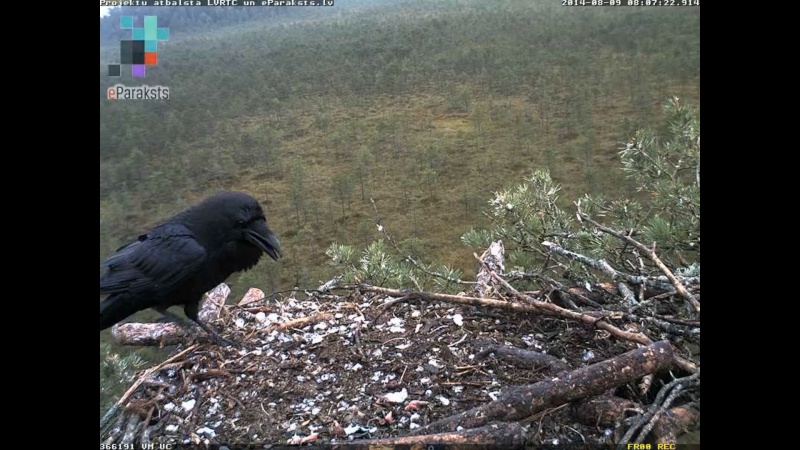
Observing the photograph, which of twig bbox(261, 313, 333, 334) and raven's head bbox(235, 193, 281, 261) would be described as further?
raven's head bbox(235, 193, 281, 261)

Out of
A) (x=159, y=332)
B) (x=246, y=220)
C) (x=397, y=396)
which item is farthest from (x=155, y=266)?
(x=397, y=396)

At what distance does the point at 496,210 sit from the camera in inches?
84.4

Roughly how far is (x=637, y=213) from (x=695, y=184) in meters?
0.36

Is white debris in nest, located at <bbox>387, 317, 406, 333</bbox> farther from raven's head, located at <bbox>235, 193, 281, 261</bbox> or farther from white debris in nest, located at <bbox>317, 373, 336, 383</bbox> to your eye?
raven's head, located at <bbox>235, 193, 281, 261</bbox>

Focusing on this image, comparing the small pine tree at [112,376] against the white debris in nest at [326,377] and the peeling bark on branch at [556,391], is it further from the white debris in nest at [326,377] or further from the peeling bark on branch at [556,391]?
the peeling bark on branch at [556,391]

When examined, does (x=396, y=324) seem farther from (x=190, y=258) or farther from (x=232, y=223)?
(x=190, y=258)

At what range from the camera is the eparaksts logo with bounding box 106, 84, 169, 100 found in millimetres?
1731

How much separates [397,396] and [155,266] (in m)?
1.35

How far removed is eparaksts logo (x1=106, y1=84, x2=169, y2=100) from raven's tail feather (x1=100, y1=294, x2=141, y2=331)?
91 cm

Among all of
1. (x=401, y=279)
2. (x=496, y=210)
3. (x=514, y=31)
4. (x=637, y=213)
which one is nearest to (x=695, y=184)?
(x=637, y=213)

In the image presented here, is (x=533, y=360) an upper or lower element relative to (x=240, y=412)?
upper

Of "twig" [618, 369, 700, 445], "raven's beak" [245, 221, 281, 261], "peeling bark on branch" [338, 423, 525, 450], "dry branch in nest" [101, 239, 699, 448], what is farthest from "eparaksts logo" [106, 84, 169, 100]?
"twig" [618, 369, 700, 445]

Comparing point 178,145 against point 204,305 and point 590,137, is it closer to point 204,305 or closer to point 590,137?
point 204,305

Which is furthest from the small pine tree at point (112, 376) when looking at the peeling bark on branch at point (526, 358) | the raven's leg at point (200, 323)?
the peeling bark on branch at point (526, 358)
